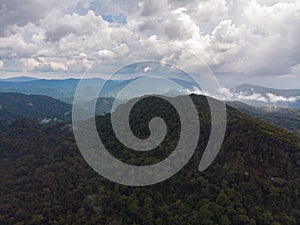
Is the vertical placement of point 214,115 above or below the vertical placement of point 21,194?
above

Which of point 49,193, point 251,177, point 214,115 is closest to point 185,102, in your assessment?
point 214,115

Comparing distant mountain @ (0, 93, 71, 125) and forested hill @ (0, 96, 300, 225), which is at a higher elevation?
forested hill @ (0, 96, 300, 225)

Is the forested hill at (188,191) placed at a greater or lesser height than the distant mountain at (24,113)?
greater

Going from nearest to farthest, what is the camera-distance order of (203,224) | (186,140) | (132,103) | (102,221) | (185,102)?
(203,224) < (102,221) < (186,140) < (185,102) < (132,103)

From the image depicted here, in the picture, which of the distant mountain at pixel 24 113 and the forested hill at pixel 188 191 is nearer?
the forested hill at pixel 188 191

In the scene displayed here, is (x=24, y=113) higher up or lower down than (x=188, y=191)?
lower down

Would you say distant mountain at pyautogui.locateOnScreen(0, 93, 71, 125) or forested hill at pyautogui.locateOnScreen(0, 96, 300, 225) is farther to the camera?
distant mountain at pyautogui.locateOnScreen(0, 93, 71, 125)

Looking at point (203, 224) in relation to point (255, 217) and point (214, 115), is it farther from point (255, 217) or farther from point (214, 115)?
point (214, 115)

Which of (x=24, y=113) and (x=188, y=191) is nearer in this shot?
(x=188, y=191)
